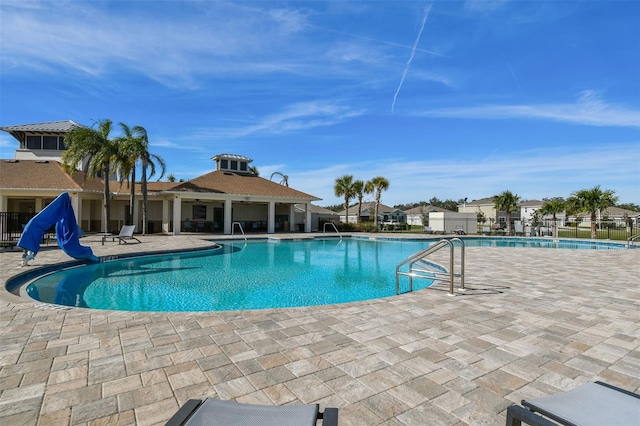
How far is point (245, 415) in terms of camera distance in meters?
1.68

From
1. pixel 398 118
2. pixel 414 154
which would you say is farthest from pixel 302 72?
pixel 414 154

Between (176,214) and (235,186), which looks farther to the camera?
(235,186)

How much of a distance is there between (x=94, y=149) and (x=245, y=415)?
2208 centimetres

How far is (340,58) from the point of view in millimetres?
13812

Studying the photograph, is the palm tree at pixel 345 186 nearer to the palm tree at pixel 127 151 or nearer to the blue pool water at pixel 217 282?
the palm tree at pixel 127 151

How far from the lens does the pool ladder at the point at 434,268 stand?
6.16 metres

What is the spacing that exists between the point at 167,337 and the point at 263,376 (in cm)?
156

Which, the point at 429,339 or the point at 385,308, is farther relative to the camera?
the point at 385,308

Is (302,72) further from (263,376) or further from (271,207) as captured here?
(263,376)

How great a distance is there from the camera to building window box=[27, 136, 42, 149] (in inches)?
998

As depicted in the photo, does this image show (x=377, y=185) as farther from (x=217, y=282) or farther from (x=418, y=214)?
(x=418, y=214)

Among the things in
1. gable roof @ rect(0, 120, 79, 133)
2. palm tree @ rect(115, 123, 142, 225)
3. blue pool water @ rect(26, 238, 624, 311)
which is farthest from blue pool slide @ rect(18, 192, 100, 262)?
gable roof @ rect(0, 120, 79, 133)

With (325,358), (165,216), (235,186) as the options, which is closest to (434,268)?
(325,358)

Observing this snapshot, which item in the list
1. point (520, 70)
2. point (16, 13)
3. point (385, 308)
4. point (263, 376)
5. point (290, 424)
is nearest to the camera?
point (290, 424)
